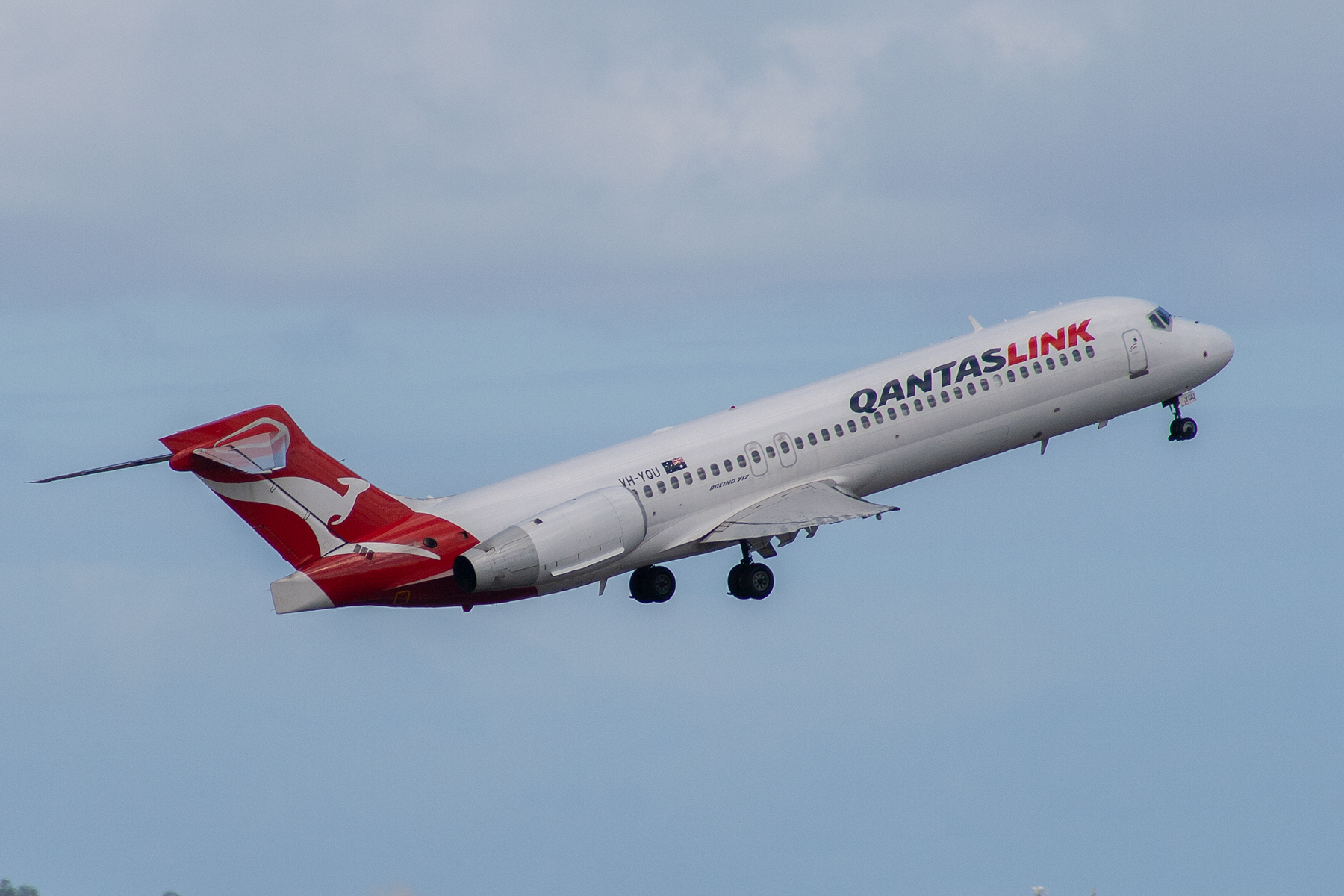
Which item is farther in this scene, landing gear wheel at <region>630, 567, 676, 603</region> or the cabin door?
the cabin door

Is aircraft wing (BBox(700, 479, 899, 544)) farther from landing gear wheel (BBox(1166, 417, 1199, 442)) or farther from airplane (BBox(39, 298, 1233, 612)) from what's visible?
landing gear wheel (BBox(1166, 417, 1199, 442))

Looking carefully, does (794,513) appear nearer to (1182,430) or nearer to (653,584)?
(653,584)

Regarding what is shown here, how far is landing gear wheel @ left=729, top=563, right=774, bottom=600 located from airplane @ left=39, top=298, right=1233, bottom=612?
0.13ft

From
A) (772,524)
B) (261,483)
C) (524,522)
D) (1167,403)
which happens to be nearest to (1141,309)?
(1167,403)

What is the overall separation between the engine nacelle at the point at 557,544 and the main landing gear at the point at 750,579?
13.2 ft

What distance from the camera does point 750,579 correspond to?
51.0m

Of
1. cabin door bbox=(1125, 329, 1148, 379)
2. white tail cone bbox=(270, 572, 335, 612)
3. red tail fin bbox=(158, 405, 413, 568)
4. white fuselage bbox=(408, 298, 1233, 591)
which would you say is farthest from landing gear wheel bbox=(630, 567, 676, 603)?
cabin door bbox=(1125, 329, 1148, 379)

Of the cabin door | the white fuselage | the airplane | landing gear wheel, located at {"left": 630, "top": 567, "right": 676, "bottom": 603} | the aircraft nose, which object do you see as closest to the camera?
the airplane

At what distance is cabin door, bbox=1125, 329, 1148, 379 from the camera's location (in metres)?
54.7

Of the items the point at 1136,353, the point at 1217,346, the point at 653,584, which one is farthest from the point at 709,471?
the point at 1217,346

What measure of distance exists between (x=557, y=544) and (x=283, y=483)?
5.83 metres

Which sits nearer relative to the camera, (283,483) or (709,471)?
(283,483)

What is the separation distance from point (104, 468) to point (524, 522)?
908 cm

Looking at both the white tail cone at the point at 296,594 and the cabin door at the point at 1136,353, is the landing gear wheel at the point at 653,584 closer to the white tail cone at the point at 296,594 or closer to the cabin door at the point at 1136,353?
the white tail cone at the point at 296,594
